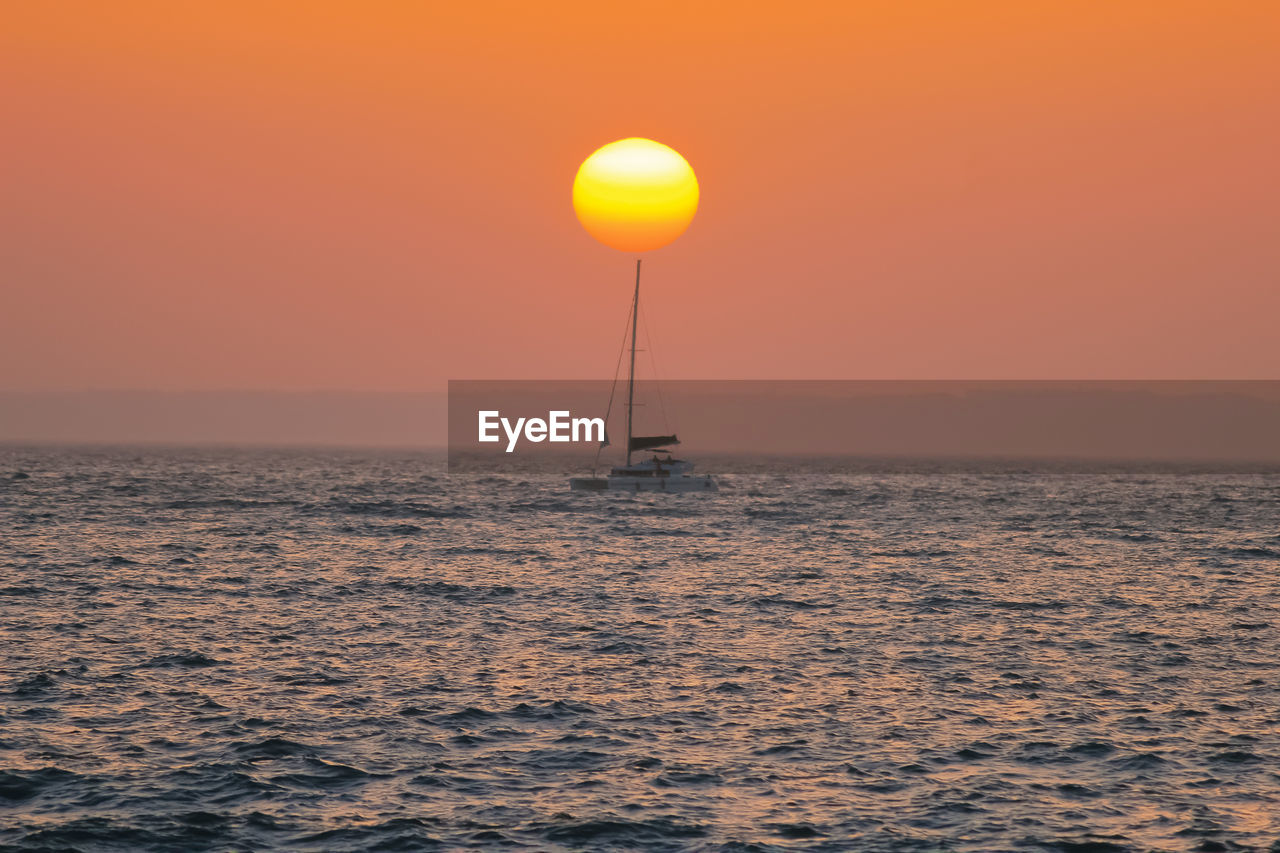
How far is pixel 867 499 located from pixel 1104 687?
109m

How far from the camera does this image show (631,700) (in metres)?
28.2

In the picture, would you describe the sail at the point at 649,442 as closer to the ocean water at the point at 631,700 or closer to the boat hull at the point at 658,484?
the boat hull at the point at 658,484

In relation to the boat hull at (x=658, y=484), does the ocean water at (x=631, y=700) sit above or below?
below

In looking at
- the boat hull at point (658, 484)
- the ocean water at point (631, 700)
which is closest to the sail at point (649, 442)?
the boat hull at point (658, 484)

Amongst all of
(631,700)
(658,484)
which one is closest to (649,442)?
(658,484)

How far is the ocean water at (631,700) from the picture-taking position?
760 inches

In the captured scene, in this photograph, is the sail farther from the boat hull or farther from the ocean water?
the ocean water

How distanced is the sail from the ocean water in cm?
4184

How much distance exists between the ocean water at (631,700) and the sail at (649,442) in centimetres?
4184

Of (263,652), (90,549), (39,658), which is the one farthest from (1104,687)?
(90,549)

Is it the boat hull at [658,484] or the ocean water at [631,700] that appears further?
the boat hull at [658,484]

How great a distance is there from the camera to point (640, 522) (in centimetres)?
9269

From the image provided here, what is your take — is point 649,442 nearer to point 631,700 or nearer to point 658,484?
point 658,484

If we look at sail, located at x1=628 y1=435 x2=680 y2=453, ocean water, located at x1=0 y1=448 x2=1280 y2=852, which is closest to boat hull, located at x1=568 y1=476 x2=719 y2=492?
sail, located at x1=628 y1=435 x2=680 y2=453
